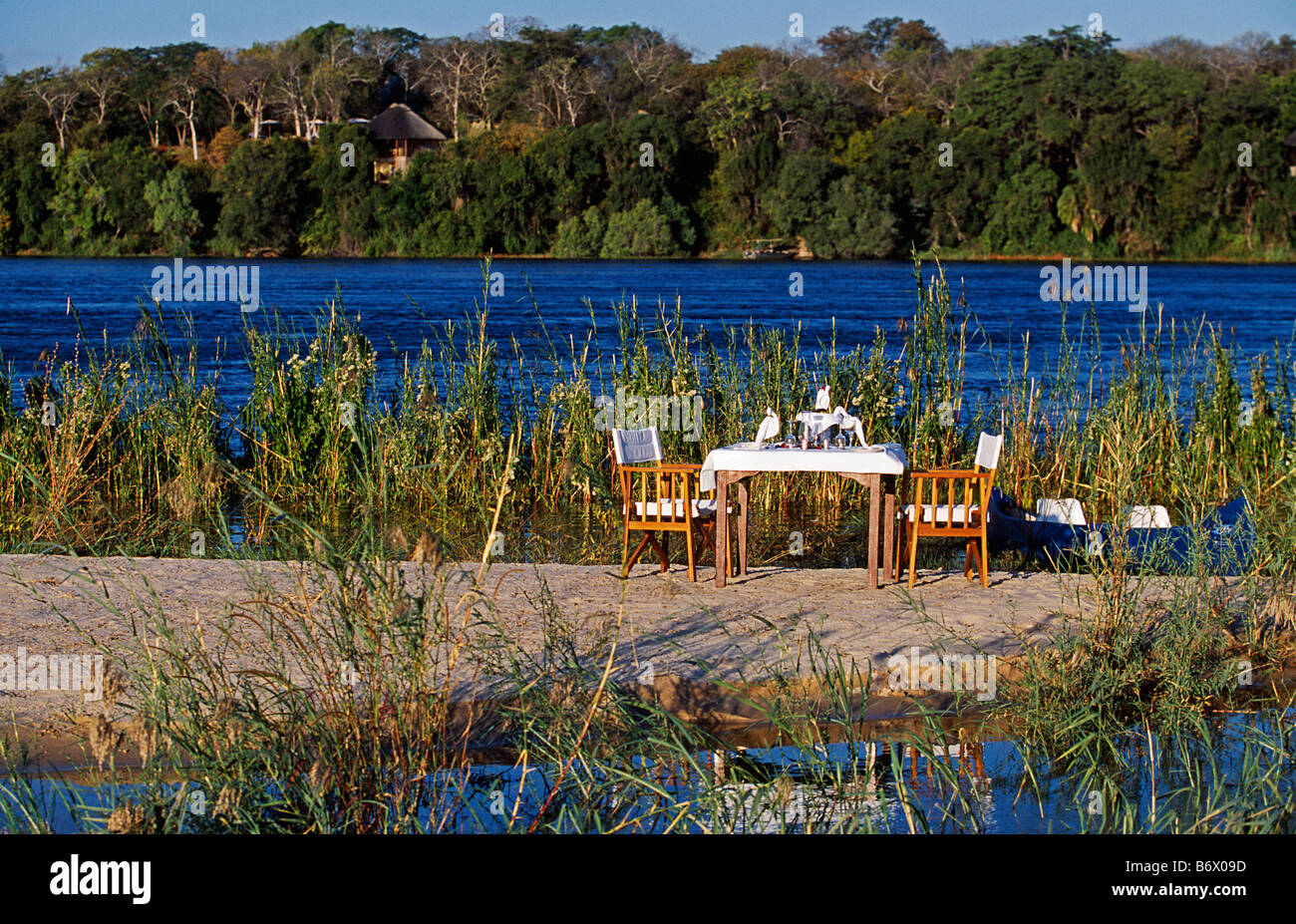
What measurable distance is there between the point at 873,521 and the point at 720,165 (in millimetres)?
51049

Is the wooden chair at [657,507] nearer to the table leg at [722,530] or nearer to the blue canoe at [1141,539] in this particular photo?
the table leg at [722,530]

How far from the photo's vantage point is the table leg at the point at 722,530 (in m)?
6.70

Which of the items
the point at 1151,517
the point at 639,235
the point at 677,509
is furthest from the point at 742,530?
the point at 639,235

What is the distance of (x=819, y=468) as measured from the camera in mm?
6418

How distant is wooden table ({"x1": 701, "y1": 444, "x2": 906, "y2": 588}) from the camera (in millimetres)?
6496

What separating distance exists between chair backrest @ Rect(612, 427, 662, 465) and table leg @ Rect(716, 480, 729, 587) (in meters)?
0.54

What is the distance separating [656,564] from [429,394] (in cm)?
207

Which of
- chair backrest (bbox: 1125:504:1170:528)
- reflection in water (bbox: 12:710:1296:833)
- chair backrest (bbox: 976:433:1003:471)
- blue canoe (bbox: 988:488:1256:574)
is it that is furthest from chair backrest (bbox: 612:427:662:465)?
chair backrest (bbox: 1125:504:1170:528)

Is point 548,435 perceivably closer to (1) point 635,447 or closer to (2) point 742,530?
(1) point 635,447

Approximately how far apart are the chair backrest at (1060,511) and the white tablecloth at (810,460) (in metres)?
1.54

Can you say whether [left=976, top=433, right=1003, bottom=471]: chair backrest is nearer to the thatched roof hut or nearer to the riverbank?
the riverbank

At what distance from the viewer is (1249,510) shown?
6.53m

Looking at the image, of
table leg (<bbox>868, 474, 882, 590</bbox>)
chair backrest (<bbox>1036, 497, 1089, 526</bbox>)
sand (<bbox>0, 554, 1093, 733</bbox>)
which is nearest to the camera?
sand (<bbox>0, 554, 1093, 733</bbox>)
